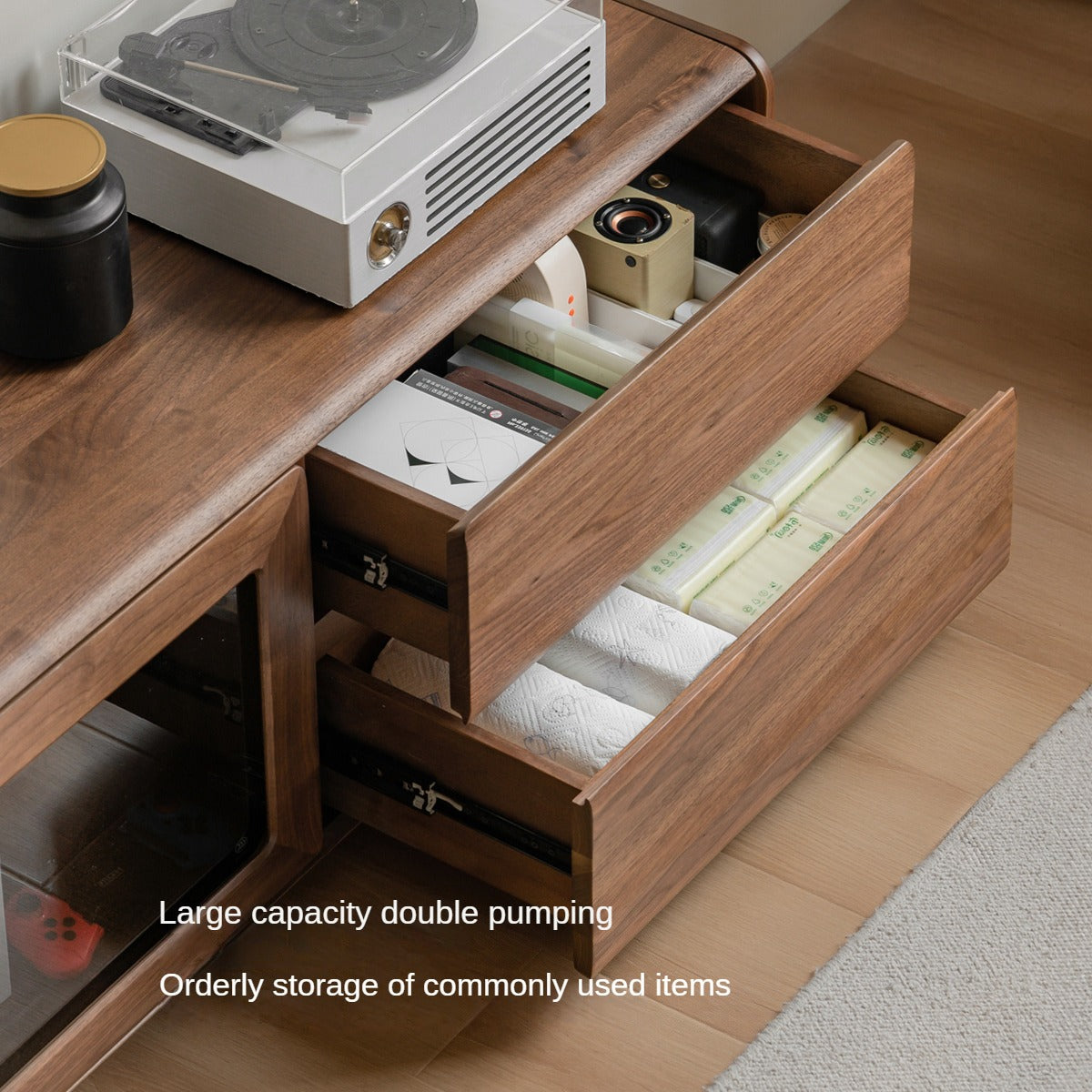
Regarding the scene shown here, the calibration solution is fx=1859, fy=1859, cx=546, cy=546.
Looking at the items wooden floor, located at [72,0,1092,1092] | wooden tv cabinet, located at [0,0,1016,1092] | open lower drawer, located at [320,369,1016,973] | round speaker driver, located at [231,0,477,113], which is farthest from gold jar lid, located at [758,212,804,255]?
wooden floor, located at [72,0,1092,1092]

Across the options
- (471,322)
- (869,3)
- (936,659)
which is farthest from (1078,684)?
(869,3)

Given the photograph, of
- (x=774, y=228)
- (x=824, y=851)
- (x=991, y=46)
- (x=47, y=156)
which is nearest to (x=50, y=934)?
(x=47, y=156)

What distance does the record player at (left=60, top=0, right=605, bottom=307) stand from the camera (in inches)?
47.8

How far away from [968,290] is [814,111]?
1.19 ft

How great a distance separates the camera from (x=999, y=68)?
7.68 ft

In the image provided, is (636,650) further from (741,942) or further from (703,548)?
(741,942)

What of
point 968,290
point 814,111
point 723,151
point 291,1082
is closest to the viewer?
point 291,1082

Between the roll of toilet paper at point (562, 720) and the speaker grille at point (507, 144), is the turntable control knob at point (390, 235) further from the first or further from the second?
the roll of toilet paper at point (562, 720)

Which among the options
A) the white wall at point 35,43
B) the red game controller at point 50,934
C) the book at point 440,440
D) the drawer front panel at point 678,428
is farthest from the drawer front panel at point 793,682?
the white wall at point 35,43

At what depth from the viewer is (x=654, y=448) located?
50.0 inches

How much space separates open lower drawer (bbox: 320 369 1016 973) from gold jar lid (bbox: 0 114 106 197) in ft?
1.29

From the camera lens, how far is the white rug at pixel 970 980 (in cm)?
133

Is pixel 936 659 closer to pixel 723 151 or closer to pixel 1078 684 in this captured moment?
pixel 1078 684

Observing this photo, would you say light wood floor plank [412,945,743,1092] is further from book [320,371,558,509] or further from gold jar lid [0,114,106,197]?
gold jar lid [0,114,106,197]
